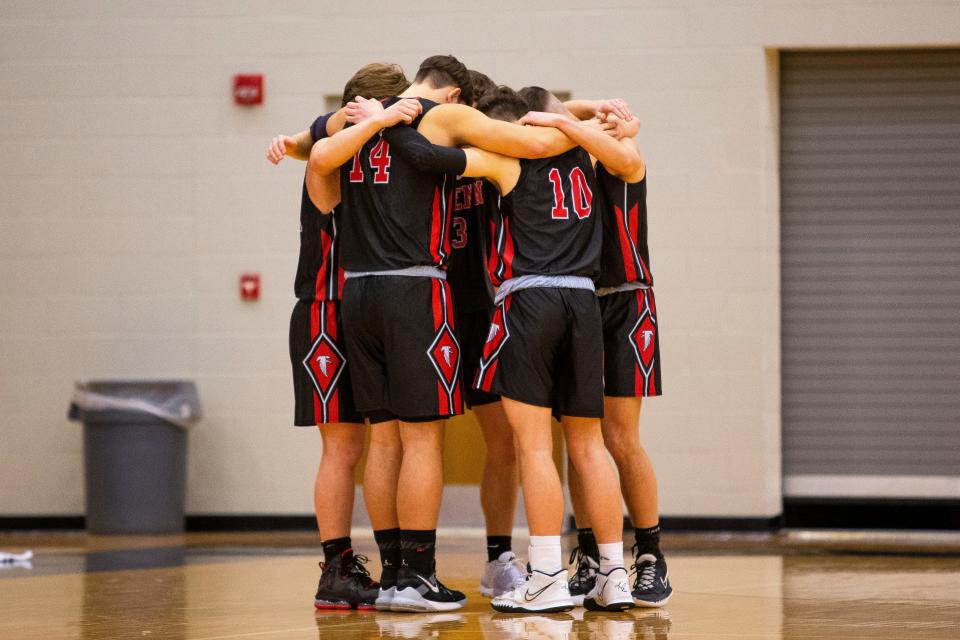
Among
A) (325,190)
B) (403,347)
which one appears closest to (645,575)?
(403,347)

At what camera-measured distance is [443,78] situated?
4207 millimetres

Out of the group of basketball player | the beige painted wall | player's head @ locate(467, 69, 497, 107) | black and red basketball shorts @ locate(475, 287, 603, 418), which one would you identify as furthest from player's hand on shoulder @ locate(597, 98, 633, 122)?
the beige painted wall

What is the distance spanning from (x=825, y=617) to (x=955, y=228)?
4245 mm

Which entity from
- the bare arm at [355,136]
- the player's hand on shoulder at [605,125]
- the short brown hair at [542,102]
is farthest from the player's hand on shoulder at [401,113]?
the player's hand on shoulder at [605,125]

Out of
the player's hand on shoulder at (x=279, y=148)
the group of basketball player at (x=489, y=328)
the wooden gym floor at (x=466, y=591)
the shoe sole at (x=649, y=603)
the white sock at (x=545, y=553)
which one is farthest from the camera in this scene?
the player's hand on shoulder at (x=279, y=148)

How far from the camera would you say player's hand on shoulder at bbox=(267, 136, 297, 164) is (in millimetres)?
4305

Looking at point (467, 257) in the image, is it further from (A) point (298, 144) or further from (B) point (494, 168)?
(A) point (298, 144)

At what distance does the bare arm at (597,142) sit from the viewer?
13.2 ft

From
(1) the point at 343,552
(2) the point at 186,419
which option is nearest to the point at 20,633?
(1) the point at 343,552

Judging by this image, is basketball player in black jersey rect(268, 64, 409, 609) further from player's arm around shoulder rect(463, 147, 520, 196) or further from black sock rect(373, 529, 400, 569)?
player's arm around shoulder rect(463, 147, 520, 196)

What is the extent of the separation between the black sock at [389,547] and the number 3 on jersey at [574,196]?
117 centimetres

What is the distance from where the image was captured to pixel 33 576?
5.30 m

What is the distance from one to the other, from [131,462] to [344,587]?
3440 millimetres

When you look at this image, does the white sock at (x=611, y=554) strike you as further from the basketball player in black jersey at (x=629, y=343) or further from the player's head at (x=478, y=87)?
the player's head at (x=478, y=87)
